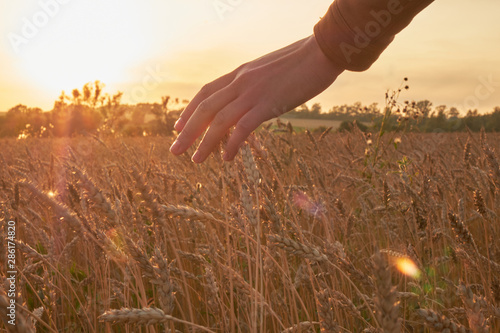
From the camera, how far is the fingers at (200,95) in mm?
1619

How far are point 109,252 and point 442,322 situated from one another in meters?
0.82

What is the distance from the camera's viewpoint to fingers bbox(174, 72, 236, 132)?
162 centimetres

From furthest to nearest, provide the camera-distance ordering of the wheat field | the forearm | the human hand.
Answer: the human hand, the forearm, the wheat field

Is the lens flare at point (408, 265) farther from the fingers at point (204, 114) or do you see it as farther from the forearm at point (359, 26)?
the fingers at point (204, 114)

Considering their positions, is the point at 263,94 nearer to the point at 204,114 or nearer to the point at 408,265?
the point at 204,114

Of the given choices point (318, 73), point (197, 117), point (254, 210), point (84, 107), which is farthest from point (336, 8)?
point (84, 107)

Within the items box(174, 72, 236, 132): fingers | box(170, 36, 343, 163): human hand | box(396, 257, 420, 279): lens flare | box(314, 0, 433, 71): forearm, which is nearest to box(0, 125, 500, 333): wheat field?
box(396, 257, 420, 279): lens flare

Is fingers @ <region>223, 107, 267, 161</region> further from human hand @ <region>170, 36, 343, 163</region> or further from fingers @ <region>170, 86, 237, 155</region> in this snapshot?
fingers @ <region>170, 86, 237, 155</region>

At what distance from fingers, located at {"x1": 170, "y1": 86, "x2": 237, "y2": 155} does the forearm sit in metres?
0.37

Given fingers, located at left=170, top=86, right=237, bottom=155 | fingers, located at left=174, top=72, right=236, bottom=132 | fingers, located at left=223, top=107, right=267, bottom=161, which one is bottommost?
fingers, located at left=223, top=107, right=267, bottom=161

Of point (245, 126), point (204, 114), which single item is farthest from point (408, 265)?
point (204, 114)

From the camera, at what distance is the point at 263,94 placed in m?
1.30

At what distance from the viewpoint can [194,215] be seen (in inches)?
42.4

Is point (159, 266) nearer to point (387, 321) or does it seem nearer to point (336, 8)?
point (387, 321)
